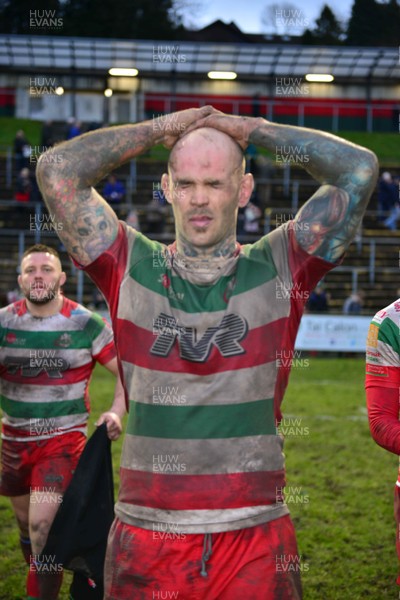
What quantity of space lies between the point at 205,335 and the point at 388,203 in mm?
25728

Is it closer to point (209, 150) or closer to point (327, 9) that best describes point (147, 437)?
point (209, 150)

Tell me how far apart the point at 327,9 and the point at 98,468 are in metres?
65.6

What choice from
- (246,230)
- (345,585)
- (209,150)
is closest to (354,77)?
(246,230)

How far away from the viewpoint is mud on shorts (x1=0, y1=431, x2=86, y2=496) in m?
6.46

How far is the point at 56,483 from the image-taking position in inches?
253

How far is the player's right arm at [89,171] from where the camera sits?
3621 millimetres

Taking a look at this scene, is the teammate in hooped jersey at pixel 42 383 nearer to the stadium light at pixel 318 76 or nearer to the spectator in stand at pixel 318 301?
the spectator in stand at pixel 318 301

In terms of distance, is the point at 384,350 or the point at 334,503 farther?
the point at 334,503

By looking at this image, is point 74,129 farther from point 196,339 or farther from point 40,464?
point 196,339

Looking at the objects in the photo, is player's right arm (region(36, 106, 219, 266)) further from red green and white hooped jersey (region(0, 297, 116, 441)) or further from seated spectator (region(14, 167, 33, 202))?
seated spectator (region(14, 167, 33, 202))

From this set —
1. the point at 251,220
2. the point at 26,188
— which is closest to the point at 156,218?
the point at 251,220

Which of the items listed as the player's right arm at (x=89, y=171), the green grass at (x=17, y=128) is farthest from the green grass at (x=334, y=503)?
the green grass at (x=17, y=128)

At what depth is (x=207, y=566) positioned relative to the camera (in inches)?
136

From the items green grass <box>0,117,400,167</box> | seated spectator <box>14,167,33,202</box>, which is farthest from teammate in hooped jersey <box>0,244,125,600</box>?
green grass <box>0,117,400,167</box>
